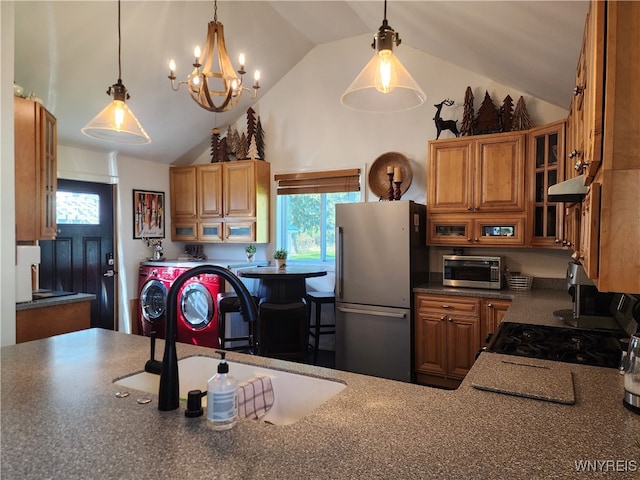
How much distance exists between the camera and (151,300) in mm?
4871

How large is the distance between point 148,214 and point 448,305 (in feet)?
12.2

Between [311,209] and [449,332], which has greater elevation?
[311,209]

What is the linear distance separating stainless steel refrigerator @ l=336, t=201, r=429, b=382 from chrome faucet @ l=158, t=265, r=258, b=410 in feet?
8.67

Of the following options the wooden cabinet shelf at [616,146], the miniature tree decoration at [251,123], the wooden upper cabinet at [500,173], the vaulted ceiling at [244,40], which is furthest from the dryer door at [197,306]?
the wooden cabinet shelf at [616,146]

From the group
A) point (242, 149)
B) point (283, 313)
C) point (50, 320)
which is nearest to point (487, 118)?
point (283, 313)

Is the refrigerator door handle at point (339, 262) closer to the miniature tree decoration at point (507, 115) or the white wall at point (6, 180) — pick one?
the miniature tree decoration at point (507, 115)

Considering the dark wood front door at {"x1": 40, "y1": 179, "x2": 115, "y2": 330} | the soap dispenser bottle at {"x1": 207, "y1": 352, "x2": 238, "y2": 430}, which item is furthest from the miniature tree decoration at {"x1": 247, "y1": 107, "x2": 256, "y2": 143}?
the soap dispenser bottle at {"x1": 207, "y1": 352, "x2": 238, "y2": 430}

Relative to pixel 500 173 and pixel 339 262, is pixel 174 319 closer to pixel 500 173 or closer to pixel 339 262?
pixel 339 262

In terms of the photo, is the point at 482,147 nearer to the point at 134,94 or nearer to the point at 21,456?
the point at 134,94

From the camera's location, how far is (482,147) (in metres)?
3.51

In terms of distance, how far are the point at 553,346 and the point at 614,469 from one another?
3.54 feet

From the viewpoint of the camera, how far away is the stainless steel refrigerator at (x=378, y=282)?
3.54m

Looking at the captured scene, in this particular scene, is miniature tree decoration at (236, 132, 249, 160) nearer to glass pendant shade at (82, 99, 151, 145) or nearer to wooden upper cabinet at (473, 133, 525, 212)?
wooden upper cabinet at (473, 133, 525, 212)

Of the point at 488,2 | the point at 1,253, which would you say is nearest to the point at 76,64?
the point at 1,253
